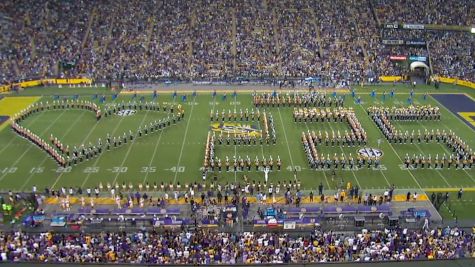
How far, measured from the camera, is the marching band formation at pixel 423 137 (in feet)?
89.0

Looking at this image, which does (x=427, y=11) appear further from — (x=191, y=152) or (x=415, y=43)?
(x=191, y=152)

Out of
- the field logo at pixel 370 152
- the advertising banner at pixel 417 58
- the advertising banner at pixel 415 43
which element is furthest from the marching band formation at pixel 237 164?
the advertising banner at pixel 415 43

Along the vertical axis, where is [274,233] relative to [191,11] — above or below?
below

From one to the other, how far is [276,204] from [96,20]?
115ft

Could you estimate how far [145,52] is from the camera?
48.4m

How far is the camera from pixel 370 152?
2861 cm

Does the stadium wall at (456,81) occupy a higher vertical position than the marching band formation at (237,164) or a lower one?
higher

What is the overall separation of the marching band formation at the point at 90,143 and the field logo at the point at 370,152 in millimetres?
11901

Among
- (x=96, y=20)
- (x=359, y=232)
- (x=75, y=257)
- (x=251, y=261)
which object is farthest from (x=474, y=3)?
(x=75, y=257)

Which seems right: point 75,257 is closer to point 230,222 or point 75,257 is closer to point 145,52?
A: point 230,222

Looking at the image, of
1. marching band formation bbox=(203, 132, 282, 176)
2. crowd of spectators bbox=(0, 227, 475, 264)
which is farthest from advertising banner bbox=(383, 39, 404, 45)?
crowd of spectators bbox=(0, 227, 475, 264)

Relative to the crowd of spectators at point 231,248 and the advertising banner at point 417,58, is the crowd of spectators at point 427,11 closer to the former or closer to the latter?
the advertising banner at point 417,58

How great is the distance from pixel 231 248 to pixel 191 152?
442 inches

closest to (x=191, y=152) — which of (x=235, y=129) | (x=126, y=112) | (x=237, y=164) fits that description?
(x=237, y=164)
